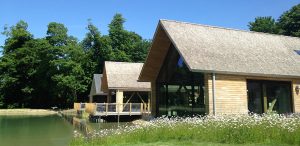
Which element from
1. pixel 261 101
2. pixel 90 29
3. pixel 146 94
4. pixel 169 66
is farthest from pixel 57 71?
pixel 261 101

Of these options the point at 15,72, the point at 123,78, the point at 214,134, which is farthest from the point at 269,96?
the point at 15,72

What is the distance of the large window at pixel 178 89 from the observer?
17484 millimetres

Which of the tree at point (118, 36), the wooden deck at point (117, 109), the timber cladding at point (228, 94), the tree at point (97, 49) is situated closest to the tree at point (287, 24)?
the tree at point (118, 36)

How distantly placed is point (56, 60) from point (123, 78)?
2883cm

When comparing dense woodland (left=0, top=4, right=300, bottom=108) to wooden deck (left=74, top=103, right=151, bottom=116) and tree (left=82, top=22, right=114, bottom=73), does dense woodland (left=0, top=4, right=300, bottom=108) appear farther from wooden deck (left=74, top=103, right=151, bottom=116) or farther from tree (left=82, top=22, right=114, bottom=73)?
wooden deck (left=74, top=103, right=151, bottom=116)

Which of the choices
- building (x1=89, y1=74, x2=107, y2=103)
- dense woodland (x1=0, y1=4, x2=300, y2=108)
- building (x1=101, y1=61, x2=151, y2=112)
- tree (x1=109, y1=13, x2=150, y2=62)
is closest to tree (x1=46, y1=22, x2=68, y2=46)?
dense woodland (x1=0, y1=4, x2=300, y2=108)

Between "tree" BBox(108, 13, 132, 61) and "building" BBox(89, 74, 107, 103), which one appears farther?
"tree" BBox(108, 13, 132, 61)

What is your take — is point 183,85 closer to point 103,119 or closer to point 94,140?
point 94,140

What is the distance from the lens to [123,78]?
31.6 metres

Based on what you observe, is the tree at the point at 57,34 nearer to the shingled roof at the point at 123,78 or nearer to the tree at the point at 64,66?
the tree at the point at 64,66

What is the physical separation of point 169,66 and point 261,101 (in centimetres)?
571

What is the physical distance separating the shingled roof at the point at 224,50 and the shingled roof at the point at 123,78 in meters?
8.44

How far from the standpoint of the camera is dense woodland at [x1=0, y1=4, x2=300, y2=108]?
5769 centimetres

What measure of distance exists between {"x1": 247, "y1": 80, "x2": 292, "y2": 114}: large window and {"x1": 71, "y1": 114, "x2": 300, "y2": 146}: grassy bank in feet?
20.1
